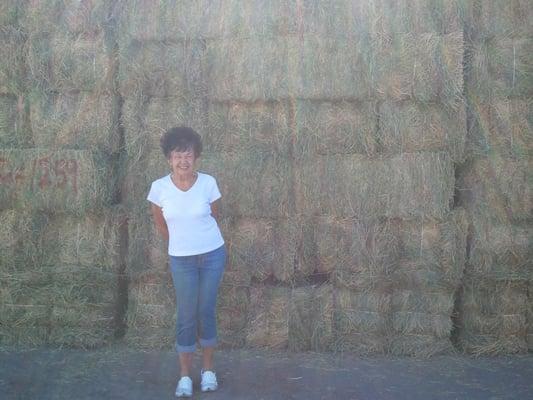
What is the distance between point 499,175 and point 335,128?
4.70ft

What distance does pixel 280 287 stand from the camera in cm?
620

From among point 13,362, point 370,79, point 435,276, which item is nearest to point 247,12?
point 370,79

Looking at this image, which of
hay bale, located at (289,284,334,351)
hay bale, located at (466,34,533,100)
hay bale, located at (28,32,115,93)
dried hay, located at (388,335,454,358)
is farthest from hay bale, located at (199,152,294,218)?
hay bale, located at (466,34,533,100)

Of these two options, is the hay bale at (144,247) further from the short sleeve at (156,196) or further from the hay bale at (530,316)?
the hay bale at (530,316)

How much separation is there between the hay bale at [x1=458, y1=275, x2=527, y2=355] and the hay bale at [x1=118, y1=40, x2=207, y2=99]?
2.91m

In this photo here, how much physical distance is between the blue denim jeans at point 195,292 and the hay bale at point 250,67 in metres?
1.50

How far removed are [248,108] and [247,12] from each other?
0.79 m

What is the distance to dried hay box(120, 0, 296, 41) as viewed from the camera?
584 centimetres

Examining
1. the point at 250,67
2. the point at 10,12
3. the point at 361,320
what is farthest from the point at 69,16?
the point at 361,320

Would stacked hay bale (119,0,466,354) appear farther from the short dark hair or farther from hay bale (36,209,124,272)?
the short dark hair

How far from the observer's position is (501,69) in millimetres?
5879

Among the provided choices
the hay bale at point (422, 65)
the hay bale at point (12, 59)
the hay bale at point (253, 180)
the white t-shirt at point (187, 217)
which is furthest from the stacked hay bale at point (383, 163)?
the hay bale at point (12, 59)

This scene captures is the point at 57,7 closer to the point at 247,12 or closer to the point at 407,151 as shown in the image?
the point at 247,12

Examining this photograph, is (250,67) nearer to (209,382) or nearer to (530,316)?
(209,382)
